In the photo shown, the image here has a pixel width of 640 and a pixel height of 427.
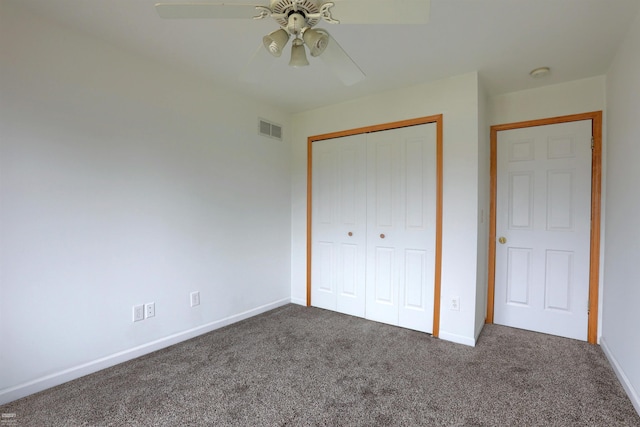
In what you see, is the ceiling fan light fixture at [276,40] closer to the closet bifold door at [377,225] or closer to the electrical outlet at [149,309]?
the closet bifold door at [377,225]

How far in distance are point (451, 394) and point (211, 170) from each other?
99.1 inches

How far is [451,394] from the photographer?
5.80 feet

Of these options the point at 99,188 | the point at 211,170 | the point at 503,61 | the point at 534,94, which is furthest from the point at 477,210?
the point at 99,188

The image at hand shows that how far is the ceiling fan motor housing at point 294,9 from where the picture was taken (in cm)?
116

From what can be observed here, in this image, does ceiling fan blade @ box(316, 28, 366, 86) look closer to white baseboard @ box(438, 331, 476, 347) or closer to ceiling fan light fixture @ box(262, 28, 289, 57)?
ceiling fan light fixture @ box(262, 28, 289, 57)

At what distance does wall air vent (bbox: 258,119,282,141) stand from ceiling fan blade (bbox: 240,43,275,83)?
1.39 meters

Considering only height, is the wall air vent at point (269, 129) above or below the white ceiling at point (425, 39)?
below

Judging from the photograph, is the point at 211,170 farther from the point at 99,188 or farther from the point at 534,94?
the point at 534,94

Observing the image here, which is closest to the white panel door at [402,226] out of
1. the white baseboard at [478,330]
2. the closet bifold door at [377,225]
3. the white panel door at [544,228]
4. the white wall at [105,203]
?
the closet bifold door at [377,225]

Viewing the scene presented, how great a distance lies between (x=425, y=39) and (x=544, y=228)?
2.02 m

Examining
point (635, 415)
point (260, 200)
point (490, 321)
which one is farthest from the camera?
point (260, 200)

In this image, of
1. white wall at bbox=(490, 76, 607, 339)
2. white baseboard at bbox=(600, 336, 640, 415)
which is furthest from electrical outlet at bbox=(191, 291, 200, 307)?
white wall at bbox=(490, 76, 607, 339)

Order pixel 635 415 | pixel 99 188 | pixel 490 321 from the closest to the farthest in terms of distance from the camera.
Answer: pixel 635 415 < pixel 99 188 < pixel 490 321

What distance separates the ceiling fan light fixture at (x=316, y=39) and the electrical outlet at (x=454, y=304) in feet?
7.28
